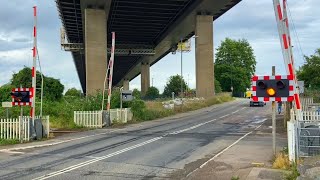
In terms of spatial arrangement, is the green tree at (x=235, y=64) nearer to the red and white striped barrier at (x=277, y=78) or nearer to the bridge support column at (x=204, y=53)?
the bridge support column at (x=204, y=53)

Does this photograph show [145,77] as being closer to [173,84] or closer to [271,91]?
[173,84]

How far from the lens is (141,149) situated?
17625mm

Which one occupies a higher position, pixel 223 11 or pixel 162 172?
pixel 223 11

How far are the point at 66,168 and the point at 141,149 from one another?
529cm

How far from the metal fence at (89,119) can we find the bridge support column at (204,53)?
107ft

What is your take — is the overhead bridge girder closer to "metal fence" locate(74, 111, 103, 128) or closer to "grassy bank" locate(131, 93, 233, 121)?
"grassy bank" locate(131, 93, 233, 121)

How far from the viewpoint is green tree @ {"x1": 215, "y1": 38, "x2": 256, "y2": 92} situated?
425 feet

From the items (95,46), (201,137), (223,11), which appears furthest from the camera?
(223,11)

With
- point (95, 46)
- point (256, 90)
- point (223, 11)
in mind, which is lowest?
point (256, 90)

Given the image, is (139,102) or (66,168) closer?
(66,168)

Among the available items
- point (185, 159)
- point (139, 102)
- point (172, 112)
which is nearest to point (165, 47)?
point (172, 112)

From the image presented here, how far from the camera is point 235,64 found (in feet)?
445

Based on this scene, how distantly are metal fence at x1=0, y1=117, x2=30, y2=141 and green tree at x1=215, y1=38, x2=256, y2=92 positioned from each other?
110314mm

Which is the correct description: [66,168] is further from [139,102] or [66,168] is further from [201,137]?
[139,102]
